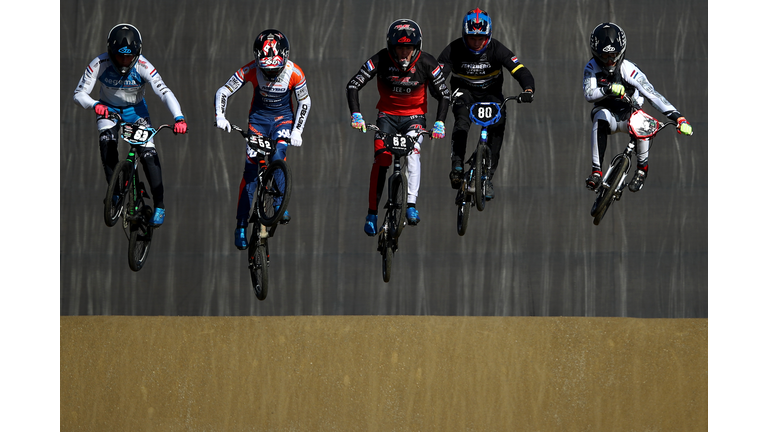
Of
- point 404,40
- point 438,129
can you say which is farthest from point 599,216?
point 404,40

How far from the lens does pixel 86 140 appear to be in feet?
33.8

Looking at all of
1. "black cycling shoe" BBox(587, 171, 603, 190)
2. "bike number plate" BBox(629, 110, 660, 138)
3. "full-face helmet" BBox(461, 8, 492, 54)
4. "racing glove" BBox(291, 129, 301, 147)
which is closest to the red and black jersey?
"full-face helmet" BBox(461, 8, 492, 54)

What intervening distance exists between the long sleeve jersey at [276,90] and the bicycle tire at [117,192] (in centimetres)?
115

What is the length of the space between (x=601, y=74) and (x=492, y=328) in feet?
10.8

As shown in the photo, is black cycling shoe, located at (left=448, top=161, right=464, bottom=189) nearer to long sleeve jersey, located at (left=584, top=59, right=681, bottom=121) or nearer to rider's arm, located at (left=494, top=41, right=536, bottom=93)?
rider's arm, located at (left=494, top=41, right=536, bottom=93)

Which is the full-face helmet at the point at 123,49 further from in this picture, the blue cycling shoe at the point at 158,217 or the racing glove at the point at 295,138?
the racing glove at the point at 295,138

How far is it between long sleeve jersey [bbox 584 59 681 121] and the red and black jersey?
150cm

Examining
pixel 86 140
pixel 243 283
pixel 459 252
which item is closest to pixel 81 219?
pixel 86 140

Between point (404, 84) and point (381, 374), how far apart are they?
12.3ft

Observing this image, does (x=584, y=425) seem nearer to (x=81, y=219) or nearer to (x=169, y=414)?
(x=169, y=414)

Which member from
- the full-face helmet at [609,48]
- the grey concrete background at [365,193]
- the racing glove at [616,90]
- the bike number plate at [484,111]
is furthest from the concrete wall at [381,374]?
the full-face helmet at [609,48]

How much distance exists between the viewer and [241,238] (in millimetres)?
8953

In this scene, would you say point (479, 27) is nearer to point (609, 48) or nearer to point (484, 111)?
point (484, 111)

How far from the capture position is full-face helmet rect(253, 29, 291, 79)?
851cm
